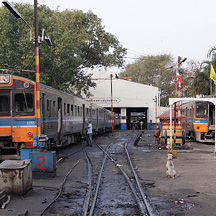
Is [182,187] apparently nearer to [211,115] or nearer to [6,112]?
[6,112]

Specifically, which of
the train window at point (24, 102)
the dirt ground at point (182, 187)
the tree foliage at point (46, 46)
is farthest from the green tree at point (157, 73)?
the train window at point (24, 102)

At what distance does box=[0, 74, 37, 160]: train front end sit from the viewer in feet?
41.0

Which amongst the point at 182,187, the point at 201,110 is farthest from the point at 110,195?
the point at 201,110

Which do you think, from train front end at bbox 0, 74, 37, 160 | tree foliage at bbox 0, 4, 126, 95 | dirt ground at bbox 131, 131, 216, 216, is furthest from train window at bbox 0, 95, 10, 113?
tree foliage at bbox 0, 4, 126, 95

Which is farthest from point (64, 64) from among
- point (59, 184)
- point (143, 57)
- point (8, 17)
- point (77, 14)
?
Result: point (143, 57)

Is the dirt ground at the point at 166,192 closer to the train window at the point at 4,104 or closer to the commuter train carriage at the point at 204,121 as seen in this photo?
the train window at the point at 4,104

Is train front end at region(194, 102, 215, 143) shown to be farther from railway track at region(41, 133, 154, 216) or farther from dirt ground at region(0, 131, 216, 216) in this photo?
railway track at region(41, 133, 154, 216)

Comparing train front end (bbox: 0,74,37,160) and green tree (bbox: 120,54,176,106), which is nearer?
train front end (bbox: 0,74,37,160)

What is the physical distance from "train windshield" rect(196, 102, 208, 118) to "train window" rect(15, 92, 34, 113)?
52.5 feet

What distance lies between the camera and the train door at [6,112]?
12.5 metres

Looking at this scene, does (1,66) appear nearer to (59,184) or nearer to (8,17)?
(8,17)

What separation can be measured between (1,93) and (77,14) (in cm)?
2670

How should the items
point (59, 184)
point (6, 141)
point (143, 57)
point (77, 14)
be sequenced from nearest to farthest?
point (59, 184)
point (6, 141)
point (77, 14)
point (143, 57)

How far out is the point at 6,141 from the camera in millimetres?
12656
